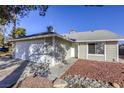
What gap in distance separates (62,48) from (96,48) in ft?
12.2

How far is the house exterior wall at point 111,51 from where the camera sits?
14691mm

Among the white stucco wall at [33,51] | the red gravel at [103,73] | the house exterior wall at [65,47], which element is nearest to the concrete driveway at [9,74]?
the white stucco wall at [33,51]

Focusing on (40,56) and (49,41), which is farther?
(40,56)

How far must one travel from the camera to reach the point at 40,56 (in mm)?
13992

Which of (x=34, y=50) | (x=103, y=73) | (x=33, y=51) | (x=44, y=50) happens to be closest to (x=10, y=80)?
(x=103, y=73)

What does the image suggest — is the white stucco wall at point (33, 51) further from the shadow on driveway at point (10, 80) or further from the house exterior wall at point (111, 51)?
the house exterior wall at point (111, 51)

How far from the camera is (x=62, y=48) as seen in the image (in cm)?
1484

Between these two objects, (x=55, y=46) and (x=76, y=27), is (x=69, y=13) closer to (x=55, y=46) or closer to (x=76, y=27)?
(x=76, y=27)

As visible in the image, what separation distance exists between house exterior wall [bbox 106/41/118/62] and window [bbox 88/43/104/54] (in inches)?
25.8

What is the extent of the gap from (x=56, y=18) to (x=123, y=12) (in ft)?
25.4

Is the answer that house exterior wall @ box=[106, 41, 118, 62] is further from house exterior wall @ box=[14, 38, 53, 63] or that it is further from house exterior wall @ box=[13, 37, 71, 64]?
house exterior wall @ box=[14, 38, 53, 63]
